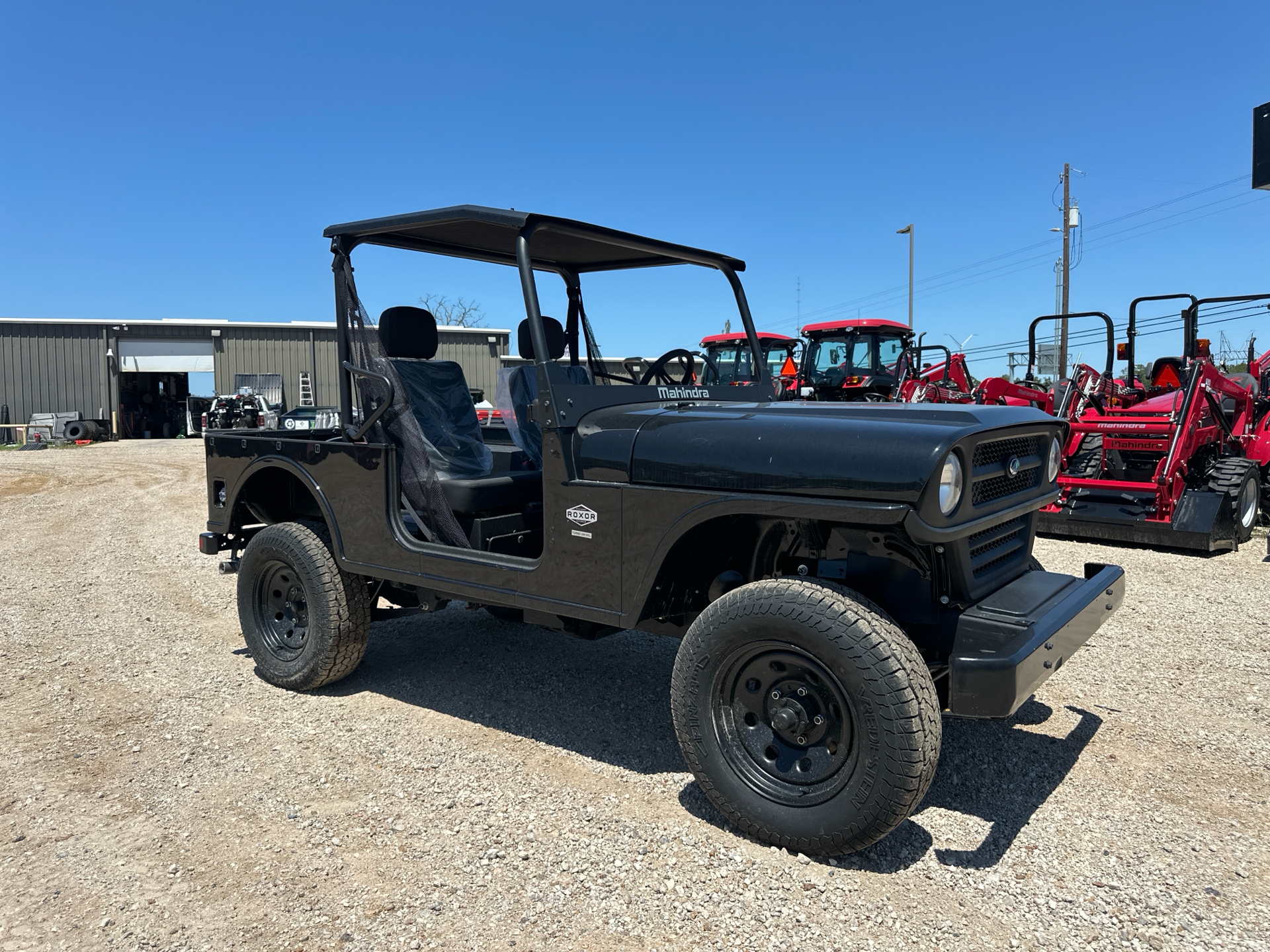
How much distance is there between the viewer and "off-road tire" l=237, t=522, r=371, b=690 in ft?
13.3

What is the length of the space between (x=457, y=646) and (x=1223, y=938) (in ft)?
12.4

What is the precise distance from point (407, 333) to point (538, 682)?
1833 mm

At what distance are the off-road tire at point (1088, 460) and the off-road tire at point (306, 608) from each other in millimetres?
7543

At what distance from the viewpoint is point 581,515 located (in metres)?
3.12

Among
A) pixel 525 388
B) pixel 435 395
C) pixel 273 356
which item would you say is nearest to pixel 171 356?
pixel 273 356

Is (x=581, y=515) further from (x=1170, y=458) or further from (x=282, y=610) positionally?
(x=1170, y=458)

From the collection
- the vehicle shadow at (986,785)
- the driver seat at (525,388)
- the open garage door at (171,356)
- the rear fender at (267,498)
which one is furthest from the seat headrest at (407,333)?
the open garage door at (171,356)

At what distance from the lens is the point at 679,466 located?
2879 millimetres

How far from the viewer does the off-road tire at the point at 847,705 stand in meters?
2.44

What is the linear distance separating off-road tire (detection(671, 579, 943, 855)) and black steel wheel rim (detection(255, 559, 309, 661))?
225 cm

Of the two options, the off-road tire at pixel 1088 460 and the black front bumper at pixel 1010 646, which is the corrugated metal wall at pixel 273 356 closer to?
the off-road tire at pixel 1088 460

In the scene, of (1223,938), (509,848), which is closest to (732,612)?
(509,848)

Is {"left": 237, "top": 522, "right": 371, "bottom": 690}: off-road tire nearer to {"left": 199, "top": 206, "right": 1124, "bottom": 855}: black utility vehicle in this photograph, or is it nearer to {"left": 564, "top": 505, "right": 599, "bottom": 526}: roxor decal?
{"left": 199, "top": 206, "right": 1124, "bottom": 855}: black utility vehicle

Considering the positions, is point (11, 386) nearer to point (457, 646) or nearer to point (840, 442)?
point (457, 646)
